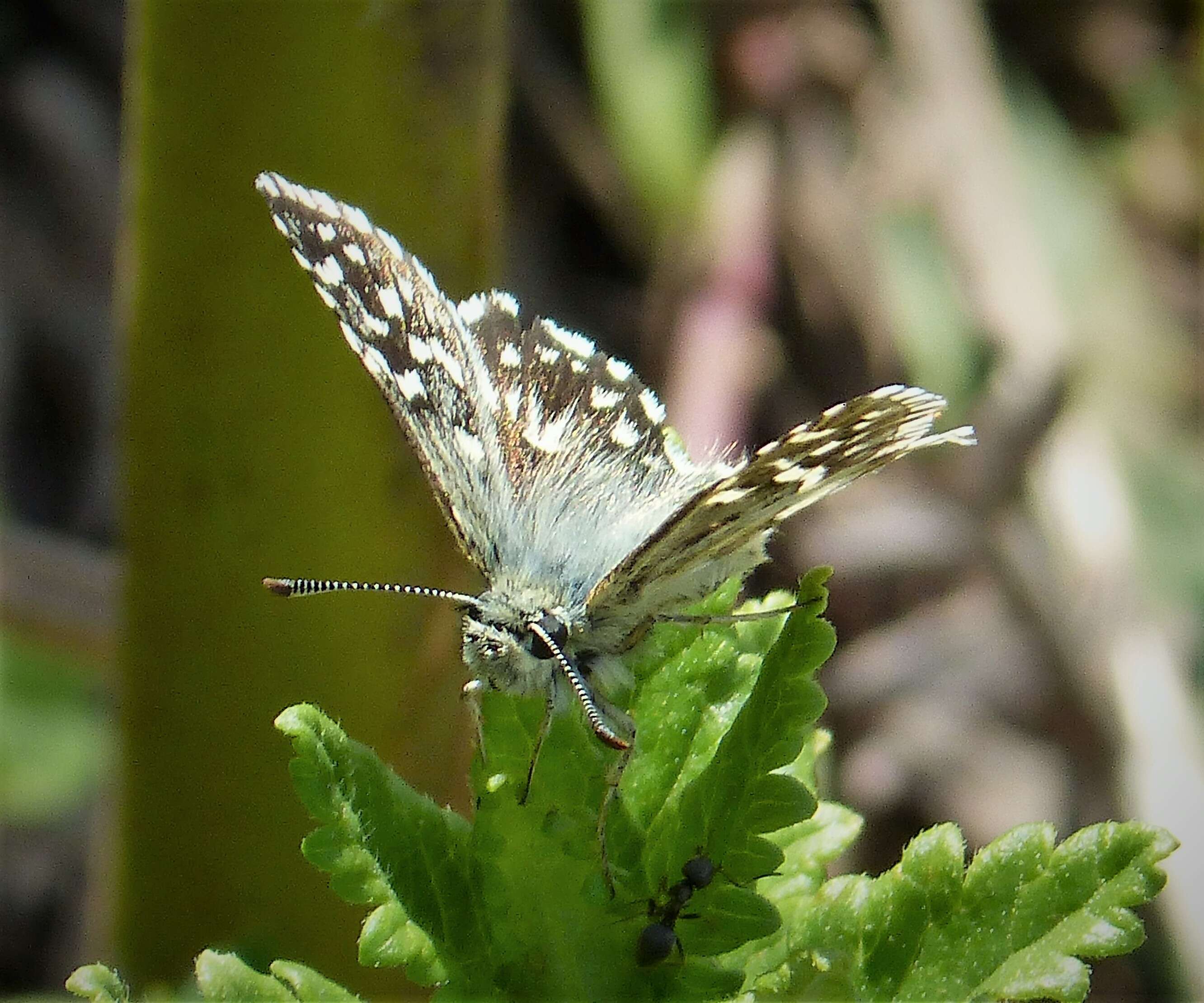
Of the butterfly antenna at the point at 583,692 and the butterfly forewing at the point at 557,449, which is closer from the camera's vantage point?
the butterfly antenna at the point at 583,692

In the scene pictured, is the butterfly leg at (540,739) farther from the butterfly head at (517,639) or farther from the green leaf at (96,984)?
the green leaf at (96,984)

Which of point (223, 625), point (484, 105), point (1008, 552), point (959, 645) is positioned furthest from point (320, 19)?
point (959, 645)

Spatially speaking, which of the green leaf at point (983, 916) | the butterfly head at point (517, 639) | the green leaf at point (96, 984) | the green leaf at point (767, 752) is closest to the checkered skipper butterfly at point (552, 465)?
the butterfly head at point (517, 639)

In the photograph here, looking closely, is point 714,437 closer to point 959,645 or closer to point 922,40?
point 959,645

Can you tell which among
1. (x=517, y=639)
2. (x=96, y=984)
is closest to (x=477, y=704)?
(x=517, y=639)

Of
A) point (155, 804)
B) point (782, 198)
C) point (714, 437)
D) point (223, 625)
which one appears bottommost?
point (155, 804)

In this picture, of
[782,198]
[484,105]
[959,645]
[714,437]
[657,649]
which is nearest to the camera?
[657,649]
